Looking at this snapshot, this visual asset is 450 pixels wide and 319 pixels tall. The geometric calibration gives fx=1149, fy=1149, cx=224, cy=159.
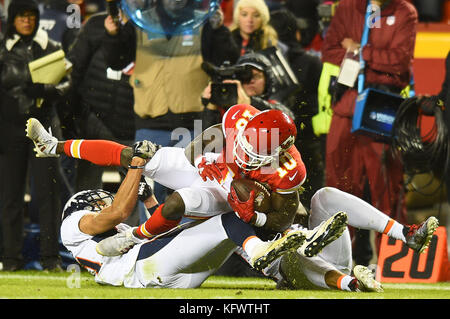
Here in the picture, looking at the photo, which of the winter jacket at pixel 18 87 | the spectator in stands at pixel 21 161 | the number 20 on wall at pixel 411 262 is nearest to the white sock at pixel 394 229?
the number 20 on wall at pixel 411 262

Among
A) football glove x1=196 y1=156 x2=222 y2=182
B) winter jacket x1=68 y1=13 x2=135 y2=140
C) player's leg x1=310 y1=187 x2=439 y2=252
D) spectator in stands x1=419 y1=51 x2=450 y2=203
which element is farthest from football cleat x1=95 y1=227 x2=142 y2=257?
spectator in stands x1=419 y1=51 x2=450 y2=203

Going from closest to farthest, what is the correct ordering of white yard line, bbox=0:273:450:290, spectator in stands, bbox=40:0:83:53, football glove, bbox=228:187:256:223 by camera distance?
football glove, bbox=228:187:256:223
white yard line, bbox=0:273:450:290
spectator in stands, bbox=40:0:83:53

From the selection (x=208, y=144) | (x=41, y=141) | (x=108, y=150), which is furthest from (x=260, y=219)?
(x=41, y=141)

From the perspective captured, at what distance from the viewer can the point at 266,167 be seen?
21.7 ft

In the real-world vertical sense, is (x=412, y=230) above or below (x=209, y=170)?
below

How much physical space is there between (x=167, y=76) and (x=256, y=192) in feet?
5.87

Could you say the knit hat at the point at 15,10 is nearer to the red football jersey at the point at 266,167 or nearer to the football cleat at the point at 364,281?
the red football jersey at the point at 266,167

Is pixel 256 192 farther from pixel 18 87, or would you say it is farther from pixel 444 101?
pixel 18 87

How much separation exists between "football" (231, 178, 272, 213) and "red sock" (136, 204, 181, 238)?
0.38 m

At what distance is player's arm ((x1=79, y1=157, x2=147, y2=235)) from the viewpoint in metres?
6.76

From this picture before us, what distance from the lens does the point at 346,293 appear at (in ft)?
20.9

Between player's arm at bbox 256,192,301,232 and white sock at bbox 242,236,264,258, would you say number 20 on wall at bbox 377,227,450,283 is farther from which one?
white sock at bbox 242,236,264,258

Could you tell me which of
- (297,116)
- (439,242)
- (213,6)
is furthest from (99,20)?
(439,242)

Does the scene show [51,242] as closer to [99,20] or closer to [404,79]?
[99,20]
